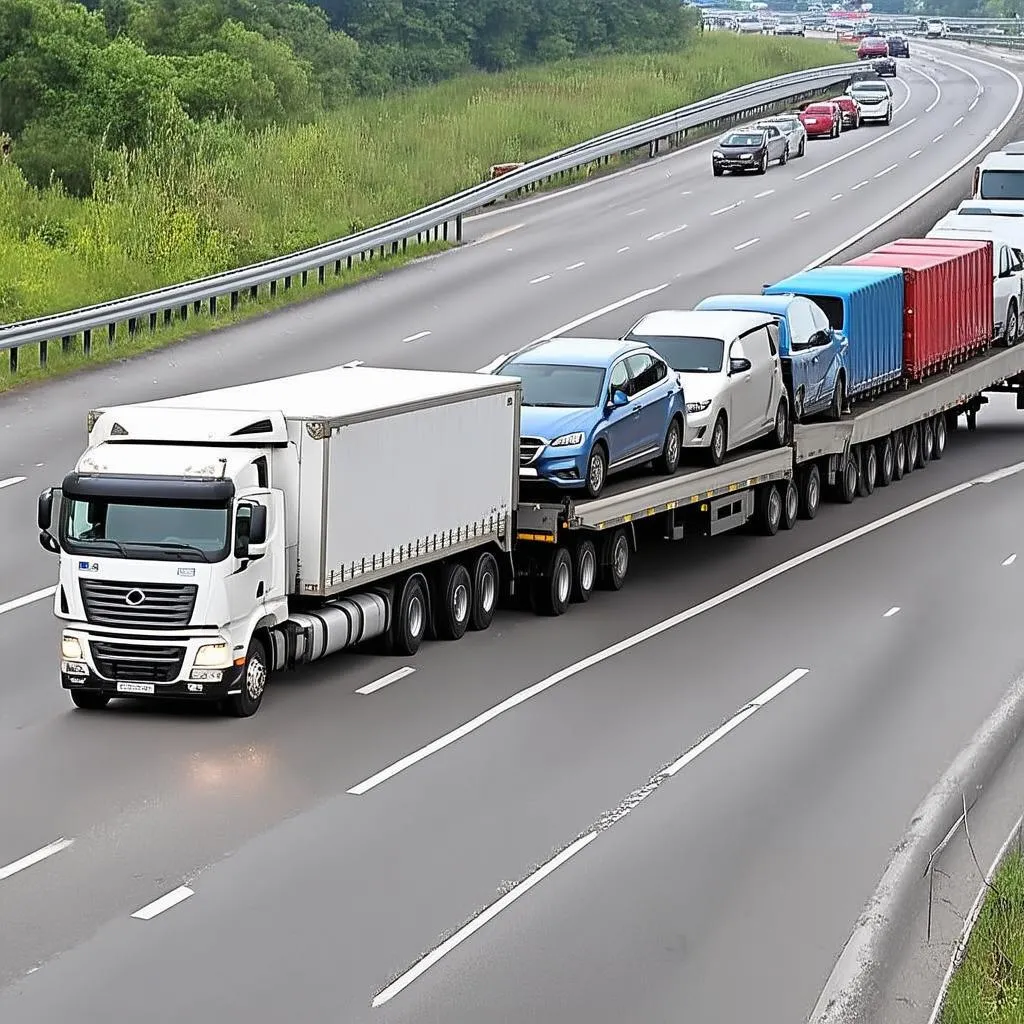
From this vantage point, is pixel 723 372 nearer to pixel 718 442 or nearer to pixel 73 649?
pixel 718 442

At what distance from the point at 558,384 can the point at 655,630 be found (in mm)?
3195

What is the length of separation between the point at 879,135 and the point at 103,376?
47149 millimetres

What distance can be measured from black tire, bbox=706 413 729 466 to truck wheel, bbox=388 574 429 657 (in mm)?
6086

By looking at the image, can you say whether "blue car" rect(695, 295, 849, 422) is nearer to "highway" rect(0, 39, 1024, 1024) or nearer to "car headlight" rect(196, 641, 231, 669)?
"highway" rect(0, 39, 1024, 1024)

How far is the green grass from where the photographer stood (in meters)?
10.6

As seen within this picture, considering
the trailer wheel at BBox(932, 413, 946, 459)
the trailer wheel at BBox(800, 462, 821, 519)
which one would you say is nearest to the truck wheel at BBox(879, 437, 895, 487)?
the trailer wheel at BBox(932, 413, 946, 459)

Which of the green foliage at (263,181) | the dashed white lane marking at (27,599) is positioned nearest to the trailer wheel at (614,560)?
the dashed white lane marking at (27,599)

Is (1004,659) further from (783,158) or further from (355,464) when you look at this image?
(783,158)

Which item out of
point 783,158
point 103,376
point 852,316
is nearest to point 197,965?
point 852,316

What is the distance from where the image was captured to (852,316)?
29.7m

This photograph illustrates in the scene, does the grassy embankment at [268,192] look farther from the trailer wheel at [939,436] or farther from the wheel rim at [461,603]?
the wheel rim at [461,603]

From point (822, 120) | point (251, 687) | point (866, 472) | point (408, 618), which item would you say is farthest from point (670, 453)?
point (822, 120)

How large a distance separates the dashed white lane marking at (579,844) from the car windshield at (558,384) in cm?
450

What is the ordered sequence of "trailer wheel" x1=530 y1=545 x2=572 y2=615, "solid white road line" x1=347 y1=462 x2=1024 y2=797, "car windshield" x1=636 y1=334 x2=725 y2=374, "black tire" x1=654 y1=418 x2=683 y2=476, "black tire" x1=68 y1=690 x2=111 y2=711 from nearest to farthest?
"solid white road line" x1=347 y1=462 x2=1024 y2=797 < "black tire" x1=68 y1=690 x2=111 y2=711 < "trailer wheel" x1=530 y1=545 x2=572 y2=615 < "black tire" x1=654 y1=418 x2=683 y2=476 < "car windshield" x1=636 y1=334 x2=725 y2=374
